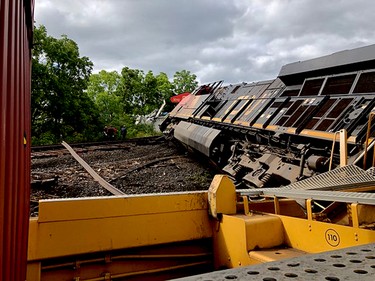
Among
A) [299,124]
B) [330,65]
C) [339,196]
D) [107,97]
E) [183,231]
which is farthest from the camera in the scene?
[107,97]

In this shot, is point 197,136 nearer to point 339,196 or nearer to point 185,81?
point 339,196

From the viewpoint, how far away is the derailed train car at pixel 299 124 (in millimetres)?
5859

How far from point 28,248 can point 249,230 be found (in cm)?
168

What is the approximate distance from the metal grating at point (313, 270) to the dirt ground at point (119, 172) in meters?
5.58

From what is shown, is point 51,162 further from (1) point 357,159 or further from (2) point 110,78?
(2) point 110,78

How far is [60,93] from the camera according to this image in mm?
20172

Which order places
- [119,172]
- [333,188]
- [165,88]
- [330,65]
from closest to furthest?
[333,188] < [330,65] < [119,172] < [165,88]

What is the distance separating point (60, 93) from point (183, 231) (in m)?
18.8

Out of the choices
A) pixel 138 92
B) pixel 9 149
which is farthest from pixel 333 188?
pixel 138 92

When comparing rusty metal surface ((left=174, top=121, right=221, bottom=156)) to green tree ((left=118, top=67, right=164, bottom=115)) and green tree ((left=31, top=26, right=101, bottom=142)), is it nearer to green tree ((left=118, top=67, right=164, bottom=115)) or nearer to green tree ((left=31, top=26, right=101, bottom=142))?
green tree ((left=31, top=26, right=101, bottom=142))

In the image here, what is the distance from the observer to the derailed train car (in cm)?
586

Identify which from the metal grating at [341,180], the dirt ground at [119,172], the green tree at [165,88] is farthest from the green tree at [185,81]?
the metal grating at [341,180]

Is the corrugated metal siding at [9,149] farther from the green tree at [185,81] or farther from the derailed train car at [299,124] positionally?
the green tree at [185,81]

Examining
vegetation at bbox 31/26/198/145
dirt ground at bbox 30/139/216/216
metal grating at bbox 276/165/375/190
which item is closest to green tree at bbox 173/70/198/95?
vegetation at bbox 31/26/198/145
